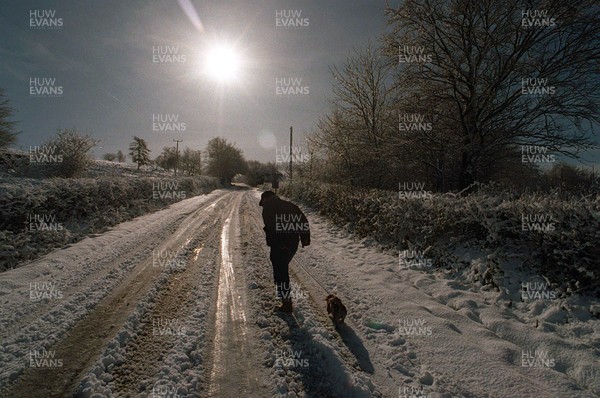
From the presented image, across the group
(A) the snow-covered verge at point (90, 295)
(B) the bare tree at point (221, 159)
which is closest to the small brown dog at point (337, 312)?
(A) the snow-covered verge at point (90, 295)

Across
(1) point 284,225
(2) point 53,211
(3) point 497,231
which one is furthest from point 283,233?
(2) point 53,211

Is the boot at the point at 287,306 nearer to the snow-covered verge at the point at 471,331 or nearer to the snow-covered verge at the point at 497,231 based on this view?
the snow-covered verge at the point at 471,331

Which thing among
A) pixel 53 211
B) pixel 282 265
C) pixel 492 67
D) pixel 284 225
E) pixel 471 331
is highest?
pixel 492 67

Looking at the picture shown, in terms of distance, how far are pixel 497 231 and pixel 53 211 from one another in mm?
12291

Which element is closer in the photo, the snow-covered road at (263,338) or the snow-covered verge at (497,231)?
the snow-covered road at (263,338)

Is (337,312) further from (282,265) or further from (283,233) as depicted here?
(283,233)

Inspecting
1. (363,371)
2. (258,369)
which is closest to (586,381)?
(363,371)

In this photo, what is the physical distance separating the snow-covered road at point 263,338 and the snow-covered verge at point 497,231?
0.74 metres

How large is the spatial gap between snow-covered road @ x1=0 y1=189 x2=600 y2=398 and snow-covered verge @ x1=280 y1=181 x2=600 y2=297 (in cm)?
74

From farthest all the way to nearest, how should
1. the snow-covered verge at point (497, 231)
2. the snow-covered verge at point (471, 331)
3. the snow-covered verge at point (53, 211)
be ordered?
the snow-covered verge at point (53, 211) < the snow-covered verge at point (497, 231) < the snow-covered verge at point (471, 331)

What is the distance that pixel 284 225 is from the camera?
431cm

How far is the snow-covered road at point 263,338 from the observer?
266 centimetres

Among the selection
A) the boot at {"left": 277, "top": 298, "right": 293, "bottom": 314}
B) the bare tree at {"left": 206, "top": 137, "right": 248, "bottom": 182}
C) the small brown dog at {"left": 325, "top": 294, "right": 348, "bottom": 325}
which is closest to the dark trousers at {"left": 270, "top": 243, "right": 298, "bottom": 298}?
the boot at {"left": 277, "top": 298, "right": 293, "bottom": 314}

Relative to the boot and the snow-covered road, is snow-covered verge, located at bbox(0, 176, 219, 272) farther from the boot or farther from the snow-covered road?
the boot
